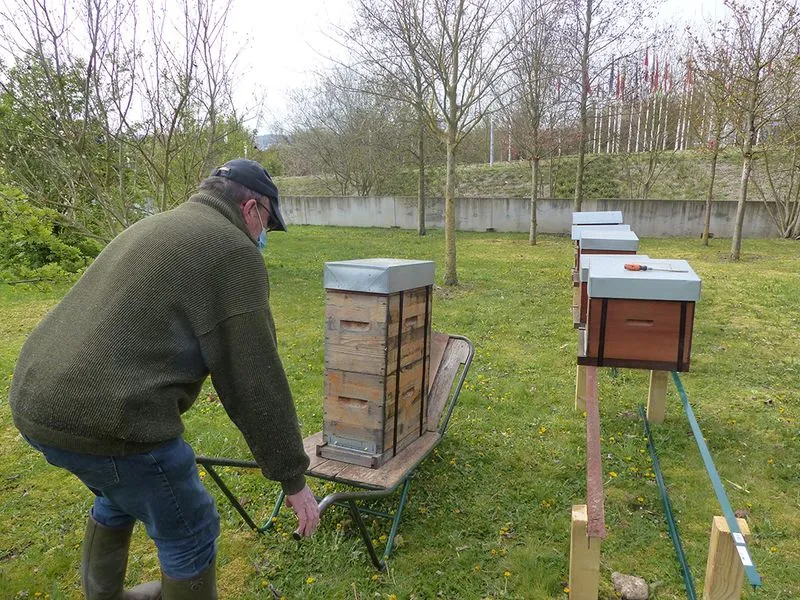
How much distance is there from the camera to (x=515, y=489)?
3.46 m

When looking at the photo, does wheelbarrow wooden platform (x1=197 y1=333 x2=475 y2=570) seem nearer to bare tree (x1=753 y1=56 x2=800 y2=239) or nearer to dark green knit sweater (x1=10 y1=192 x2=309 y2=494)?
dark green knit sweater (x1=10 y1=192 x2=309 y2=494)

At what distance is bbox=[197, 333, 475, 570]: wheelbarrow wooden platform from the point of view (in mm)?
2418

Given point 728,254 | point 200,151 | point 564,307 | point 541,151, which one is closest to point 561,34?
point 541,151

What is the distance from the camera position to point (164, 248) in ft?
5.17

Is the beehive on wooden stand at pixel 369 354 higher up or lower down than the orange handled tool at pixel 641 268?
lower down

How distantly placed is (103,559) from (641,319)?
8.66 ft

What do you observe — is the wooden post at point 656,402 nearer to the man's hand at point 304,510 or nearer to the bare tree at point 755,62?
the man's hand at point 304,510

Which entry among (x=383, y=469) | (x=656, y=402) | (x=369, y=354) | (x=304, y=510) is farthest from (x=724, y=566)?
(x=656, y=402)

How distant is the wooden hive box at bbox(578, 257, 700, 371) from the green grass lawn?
3.30ft

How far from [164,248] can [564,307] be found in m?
7.28

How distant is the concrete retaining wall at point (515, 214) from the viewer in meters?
16.7

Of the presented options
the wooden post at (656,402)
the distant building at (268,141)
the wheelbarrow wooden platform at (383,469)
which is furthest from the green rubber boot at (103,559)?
the distant building at (268,141)

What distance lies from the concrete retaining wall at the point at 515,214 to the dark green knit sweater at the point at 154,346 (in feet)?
59.3

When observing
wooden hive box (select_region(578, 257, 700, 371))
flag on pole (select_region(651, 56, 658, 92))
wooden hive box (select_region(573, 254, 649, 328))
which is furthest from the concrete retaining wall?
wooden hive box (select_region(578, 257, 700, 371))
